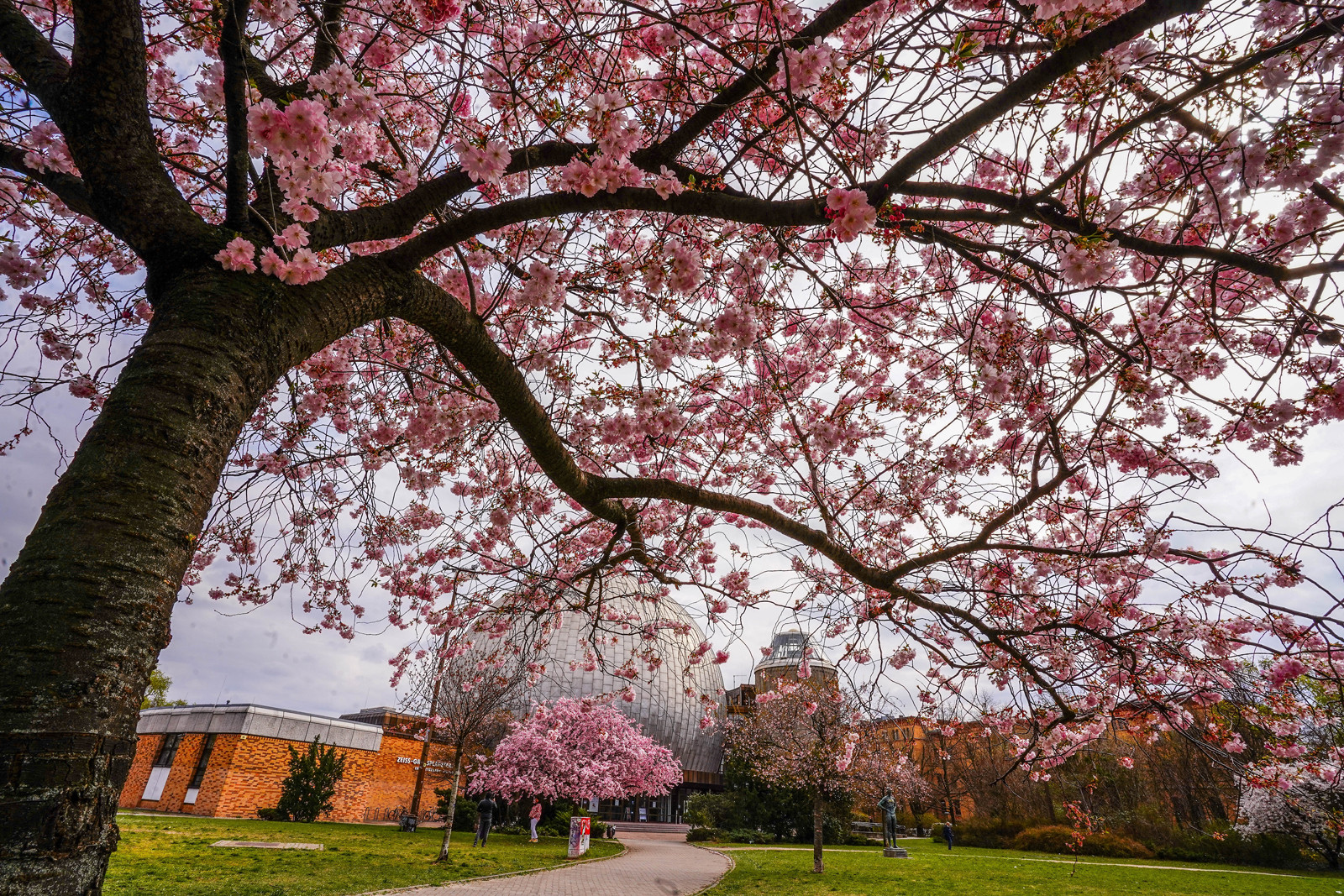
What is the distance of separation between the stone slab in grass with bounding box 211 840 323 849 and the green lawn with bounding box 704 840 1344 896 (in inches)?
312

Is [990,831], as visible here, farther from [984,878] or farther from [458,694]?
[458,694]

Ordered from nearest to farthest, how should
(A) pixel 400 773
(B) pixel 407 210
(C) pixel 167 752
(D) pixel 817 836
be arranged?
(B) pixel 407 210, (D) pixel 817 836, (C) pixel 167 752, (A) pixel 400 773

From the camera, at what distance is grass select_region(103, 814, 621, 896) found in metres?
6.98

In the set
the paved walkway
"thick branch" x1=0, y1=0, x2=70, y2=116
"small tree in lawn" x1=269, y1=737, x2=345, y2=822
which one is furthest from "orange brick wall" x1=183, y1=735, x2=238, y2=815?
"thick branch" x1=0, y1=0, x2=70, y2=116

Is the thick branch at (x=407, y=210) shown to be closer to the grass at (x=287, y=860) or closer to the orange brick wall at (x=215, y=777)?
the grass at (x=287, y=860)

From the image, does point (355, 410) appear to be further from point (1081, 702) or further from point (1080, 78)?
point (1081, 702)

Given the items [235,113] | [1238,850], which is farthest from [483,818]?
[1238,850]

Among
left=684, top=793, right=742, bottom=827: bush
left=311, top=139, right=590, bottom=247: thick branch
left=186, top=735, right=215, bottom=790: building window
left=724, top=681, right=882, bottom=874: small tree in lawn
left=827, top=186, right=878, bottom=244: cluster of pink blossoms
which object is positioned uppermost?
left=311, top=139, right=590, bottom=247: thick branch

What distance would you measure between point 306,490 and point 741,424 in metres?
3.85

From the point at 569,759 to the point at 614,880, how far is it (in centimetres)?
843

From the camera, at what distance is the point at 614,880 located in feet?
34.1

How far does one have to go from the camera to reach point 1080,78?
106 inches

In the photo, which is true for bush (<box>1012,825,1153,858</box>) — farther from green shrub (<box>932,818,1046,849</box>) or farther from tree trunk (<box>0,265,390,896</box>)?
tree trunk (<box>0,265,390,896</box>)

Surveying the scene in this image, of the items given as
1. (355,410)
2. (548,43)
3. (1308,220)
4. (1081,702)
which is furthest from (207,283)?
(1081,702)
